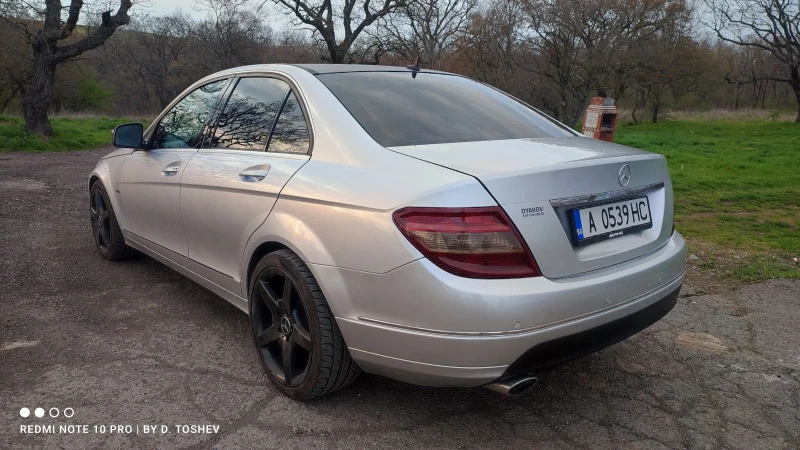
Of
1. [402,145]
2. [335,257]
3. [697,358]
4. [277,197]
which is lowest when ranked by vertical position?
[697,358]

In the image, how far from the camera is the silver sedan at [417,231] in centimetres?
196

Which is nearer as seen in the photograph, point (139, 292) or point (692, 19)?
point (139, 292)

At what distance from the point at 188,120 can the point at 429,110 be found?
1.82 meters

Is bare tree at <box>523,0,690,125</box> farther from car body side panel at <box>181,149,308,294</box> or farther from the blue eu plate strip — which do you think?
the blue eu plate strip

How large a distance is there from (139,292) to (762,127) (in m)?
27.3

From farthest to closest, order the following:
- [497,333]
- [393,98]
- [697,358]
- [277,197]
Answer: [697,358], [393,98], [277,197], [497,333]

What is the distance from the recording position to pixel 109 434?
7.50 ft

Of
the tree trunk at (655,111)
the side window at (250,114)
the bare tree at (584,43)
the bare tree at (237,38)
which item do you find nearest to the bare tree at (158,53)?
the bare tree at (237,38)

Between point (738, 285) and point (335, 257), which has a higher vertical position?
point (335, 257)

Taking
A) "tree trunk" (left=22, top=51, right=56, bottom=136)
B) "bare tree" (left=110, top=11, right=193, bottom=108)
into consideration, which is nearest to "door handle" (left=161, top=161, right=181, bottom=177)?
"tree trunk" (left=22, top=51, right=56, bottom=136)

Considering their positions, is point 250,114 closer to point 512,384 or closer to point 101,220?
point 512,384

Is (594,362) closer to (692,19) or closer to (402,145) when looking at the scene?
(402,145)

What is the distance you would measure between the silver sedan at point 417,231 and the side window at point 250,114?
0.01m

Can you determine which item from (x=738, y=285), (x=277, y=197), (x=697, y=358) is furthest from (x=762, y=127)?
(x=277, y=197)
